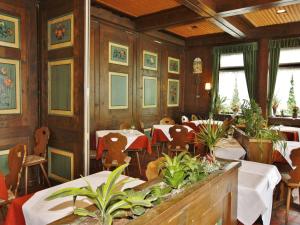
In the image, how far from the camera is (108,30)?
18.6 ft

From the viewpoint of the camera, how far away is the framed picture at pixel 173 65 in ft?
25.8

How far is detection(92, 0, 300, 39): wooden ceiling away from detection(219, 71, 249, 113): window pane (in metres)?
1.22

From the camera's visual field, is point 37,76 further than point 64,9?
Yes

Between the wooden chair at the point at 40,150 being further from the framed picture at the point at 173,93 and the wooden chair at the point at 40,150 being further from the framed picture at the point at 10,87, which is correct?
the framed picture at the point at 173,93

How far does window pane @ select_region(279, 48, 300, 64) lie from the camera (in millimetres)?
6617

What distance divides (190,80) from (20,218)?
7.38 meters

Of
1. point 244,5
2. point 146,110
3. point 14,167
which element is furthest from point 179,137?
point 14,167

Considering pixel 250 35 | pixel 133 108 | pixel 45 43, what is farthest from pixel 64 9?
pixel 250 35

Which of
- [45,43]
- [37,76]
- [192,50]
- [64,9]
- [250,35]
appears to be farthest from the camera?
[192,50]

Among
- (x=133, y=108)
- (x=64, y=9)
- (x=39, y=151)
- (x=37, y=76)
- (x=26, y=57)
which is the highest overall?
(x=64, y=9)

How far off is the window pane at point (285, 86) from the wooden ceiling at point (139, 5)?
366 centimetres

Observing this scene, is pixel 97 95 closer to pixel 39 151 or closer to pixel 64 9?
pixel 39 151

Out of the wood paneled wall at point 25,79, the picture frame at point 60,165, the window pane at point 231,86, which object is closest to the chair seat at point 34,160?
the picture frame at point 60,165

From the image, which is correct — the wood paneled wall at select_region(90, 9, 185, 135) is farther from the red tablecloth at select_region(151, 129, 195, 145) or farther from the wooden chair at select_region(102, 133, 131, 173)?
the wooden chair at select_region(102, 133, 131, 173)
